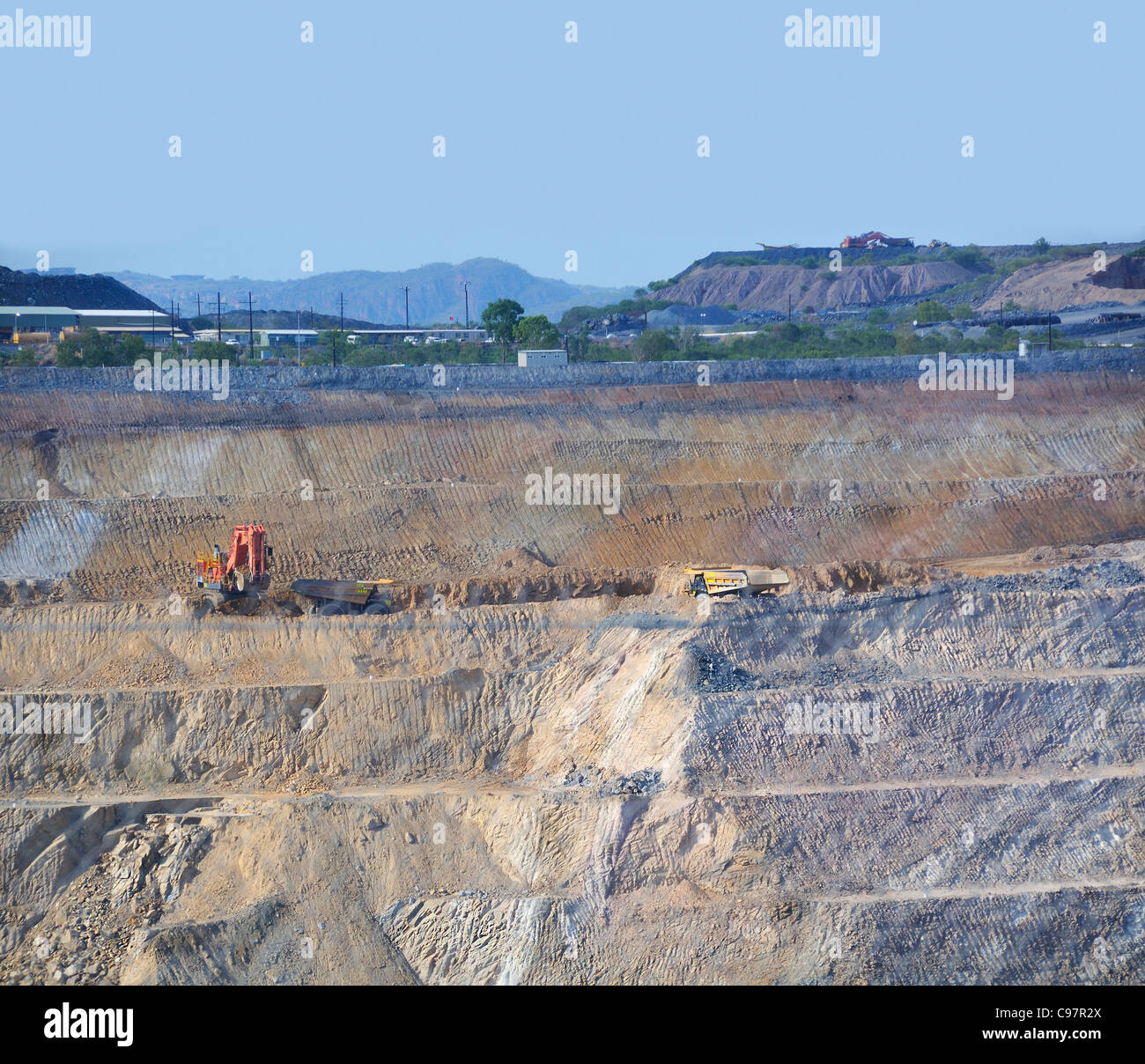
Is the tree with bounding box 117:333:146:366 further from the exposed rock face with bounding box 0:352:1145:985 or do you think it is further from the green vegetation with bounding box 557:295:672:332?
the green vegetation with bounding box 557:295:672:332

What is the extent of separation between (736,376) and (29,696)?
83.4 feet

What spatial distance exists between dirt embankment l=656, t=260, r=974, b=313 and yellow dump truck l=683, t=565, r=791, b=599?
246 ft

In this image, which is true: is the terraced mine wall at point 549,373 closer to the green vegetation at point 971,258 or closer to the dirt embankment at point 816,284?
the dirt embankment at point 816,284

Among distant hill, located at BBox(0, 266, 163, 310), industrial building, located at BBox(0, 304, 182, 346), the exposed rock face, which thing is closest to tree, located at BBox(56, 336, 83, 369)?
industrial building, located at BBox(0, 304, 182, 346)

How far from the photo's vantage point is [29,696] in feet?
69.6

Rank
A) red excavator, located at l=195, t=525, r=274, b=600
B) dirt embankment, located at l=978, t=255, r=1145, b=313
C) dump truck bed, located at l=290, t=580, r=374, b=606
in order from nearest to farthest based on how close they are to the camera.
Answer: red excavator, located at l=195, t=525, r=274, b=600 → dump truck bed, located at l=290, t=580, r=374, b=606 → dirt embankment, located at l=978, t=255, r=1145, b=313

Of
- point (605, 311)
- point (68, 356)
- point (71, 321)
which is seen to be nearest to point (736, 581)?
point (68, 356)

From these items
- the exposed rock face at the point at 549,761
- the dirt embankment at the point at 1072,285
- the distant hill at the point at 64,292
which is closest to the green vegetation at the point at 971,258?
the dirt embankment at the point at 1072,285

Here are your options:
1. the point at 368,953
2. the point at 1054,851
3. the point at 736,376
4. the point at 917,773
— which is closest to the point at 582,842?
the point at 368,953

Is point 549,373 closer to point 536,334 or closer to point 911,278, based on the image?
point 536,334

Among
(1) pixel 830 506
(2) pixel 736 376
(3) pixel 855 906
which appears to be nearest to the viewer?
(3) pixel 855 906

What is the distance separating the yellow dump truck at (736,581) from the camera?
25484 millimetres

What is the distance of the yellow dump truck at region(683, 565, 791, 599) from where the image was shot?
83.6 ft

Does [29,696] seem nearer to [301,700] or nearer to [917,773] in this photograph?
[301,700]
